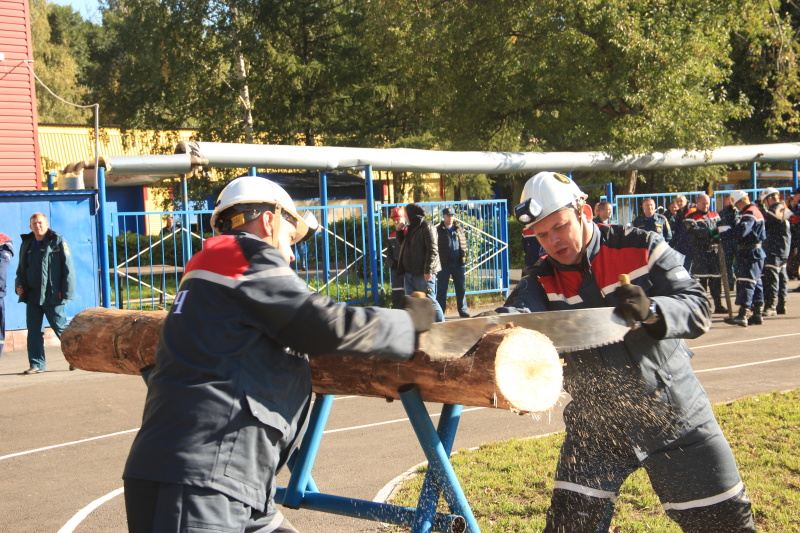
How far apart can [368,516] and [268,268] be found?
6.36 ft

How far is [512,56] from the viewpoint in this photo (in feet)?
72.3

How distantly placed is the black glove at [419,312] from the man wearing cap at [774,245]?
37.8ft

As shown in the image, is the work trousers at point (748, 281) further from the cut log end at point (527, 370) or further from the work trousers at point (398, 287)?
the cut log end at point (527, 370)

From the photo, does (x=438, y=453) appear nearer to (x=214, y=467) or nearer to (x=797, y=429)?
Result: (x=214, y=467)

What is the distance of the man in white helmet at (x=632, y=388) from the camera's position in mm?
3330

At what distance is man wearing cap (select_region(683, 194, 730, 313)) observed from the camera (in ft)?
44.3

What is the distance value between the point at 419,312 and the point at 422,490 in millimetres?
1169

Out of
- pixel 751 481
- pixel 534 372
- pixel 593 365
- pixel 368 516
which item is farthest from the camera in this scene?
pixel 751 481

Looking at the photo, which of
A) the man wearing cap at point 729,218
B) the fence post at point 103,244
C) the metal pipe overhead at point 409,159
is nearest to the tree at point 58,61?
the metal pipe overhead at point 409,159

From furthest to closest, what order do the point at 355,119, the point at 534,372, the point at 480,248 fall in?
the point at 355,119 < the point at 480,248 < the point at 534,372

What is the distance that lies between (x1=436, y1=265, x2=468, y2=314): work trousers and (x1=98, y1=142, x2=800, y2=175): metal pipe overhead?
283 centimetres

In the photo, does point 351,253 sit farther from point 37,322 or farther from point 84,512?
point 84,512

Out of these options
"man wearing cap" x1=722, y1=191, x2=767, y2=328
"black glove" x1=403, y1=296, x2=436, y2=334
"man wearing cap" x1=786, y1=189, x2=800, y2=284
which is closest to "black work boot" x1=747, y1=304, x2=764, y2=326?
"man wearing cap" x1=722, y1=191, x2=767, y2=328

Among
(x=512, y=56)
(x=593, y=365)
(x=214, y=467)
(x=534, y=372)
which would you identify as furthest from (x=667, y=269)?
(x=512, y=56)
